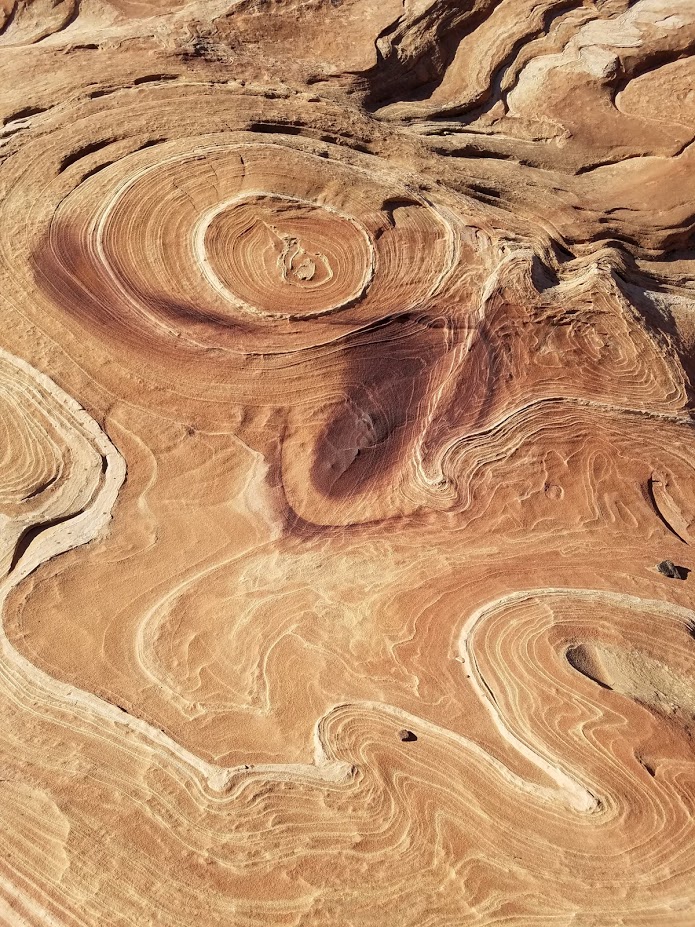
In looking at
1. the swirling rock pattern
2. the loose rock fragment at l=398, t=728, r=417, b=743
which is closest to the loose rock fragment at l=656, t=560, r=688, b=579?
the swirling rock pattern

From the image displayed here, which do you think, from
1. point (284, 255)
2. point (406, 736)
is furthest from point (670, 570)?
point (284, 255)

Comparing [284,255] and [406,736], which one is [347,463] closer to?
[284,255]

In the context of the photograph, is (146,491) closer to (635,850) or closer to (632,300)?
(635,850)

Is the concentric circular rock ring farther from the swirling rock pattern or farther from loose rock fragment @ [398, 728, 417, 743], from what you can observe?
loose rock fragment @ [398, 728, 417, 743]

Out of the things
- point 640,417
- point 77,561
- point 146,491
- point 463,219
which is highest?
point 463,219

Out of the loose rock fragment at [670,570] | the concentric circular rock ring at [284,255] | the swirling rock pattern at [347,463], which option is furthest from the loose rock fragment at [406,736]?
the concentric circular rock ring at [284,255]

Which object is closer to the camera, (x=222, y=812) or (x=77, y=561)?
(x=222, y=812)

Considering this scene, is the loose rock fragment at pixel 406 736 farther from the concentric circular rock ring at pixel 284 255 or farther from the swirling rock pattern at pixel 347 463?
the concentric circular rock ring at pixel 284 255

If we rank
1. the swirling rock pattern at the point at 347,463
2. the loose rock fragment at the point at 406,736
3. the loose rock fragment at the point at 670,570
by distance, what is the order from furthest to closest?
the loose rock fragment at the point at 670,570 < the loose rock fragment at the point at 406,736 < the swirling rock pattern at the point at 347,463

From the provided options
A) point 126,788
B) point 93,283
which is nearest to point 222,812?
point 126,788
